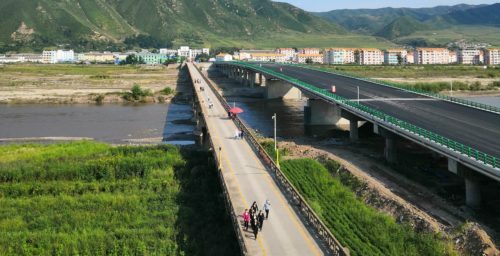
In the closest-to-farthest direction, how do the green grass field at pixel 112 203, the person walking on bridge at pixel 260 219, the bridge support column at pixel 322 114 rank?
the person walking on bridge at pixel 260 219 → the green grass field at pixel 112 203 → the bridge support column at pixel 322 114

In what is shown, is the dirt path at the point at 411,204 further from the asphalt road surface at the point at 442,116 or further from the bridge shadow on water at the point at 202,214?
the bridge shadow on water at the point at 202,214

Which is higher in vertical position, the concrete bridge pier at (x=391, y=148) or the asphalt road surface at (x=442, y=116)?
the asphalt road surface at (x=442, y=116)

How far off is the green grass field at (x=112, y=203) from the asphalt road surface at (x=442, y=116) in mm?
16644

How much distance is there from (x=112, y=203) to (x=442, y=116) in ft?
93.6

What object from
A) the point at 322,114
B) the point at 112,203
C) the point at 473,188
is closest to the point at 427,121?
the point at 473,188

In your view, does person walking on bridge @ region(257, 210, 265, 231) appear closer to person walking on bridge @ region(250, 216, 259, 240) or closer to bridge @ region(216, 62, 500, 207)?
person walking on bridge @ region(250, 216, 259, 240)

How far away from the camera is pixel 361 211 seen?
28.5m

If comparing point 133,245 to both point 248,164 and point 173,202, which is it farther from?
point 248,164

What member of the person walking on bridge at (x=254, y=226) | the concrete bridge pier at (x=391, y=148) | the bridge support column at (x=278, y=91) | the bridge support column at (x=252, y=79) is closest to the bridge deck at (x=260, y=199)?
the person walking on bridge at (x=254, y=226)

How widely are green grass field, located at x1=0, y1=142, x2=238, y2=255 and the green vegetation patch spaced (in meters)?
5.50

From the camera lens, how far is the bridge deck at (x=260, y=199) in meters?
20.4

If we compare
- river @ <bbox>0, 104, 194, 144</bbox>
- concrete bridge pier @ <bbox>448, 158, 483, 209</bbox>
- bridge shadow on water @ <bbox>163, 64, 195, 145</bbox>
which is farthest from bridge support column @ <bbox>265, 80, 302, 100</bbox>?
concrete bridge pier @ <bbox>448, 158, 483, 209</bbox>

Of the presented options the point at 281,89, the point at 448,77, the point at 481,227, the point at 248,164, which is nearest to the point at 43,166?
the point at 248,164

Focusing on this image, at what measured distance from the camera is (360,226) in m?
26.3
